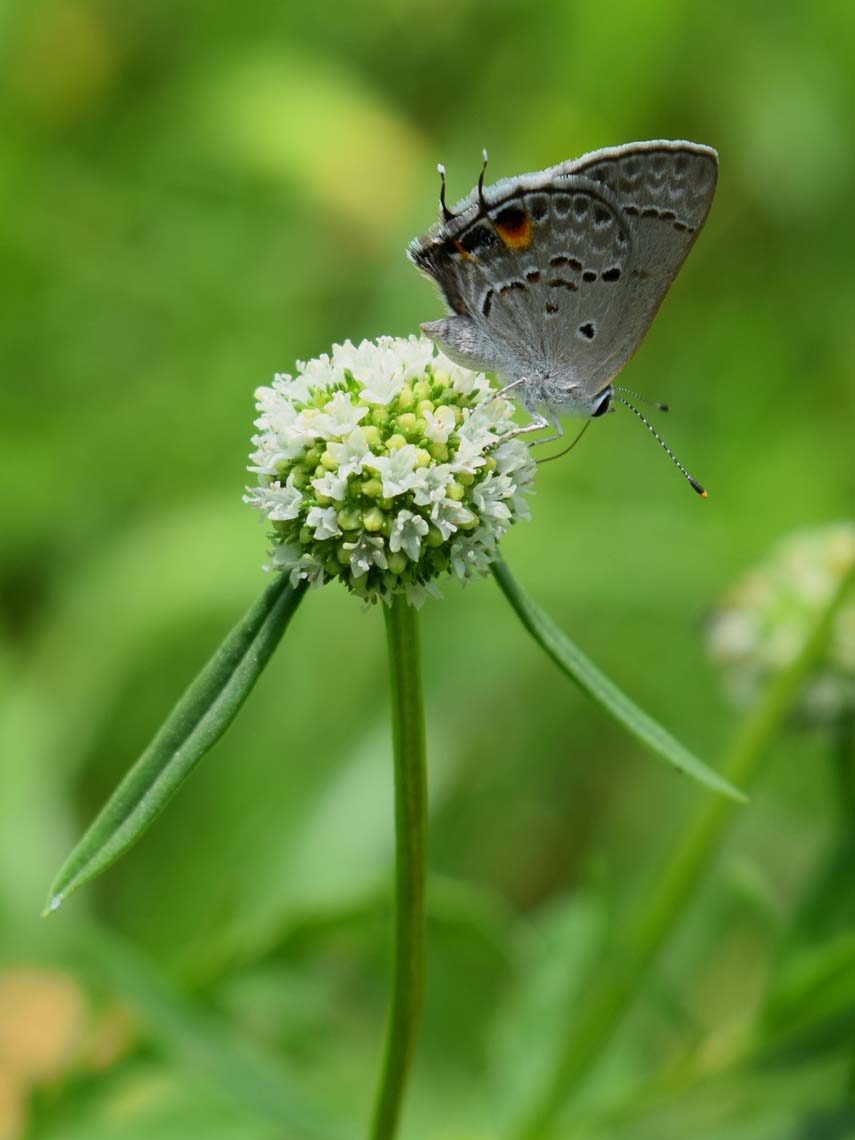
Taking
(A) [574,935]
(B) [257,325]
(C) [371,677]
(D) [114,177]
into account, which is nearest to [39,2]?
(D) [114,177]

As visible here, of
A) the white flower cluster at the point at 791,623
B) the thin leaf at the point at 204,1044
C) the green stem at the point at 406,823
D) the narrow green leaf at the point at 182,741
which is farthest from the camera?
the white flower cluster at the point at 791,623

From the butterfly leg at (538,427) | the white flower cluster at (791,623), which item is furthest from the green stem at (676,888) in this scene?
the butterfly leg at (538,427)

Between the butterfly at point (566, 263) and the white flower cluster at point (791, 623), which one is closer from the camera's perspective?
the butterfly at point (566, 263)

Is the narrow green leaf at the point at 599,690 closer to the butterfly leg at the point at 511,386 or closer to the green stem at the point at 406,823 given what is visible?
the green stem at the point at 406,823

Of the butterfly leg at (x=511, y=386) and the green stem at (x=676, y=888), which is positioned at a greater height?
the butterfly leg at (x=511, y=386)

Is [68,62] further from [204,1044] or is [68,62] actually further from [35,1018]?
[204,1044]

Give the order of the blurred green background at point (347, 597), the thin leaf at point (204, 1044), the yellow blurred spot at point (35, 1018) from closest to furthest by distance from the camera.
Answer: the thin leaf at point (204, 1044) < the blurred green background at point (347, 597) < the yellow blurred spot at point (35, 1018)

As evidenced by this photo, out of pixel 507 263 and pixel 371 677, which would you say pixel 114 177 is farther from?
pixel 507 263
